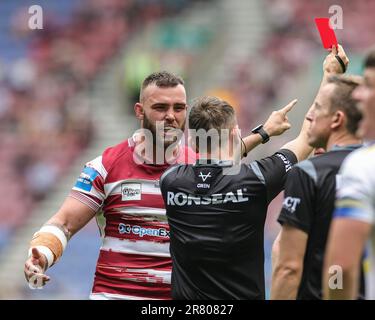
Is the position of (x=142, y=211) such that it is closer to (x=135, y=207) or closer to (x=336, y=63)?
(x=135, y=207)

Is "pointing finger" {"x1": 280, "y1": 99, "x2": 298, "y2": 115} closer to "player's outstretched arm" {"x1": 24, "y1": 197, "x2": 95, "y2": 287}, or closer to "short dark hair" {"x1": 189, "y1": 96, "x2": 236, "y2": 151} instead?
"short dark hair" {"x1": 189, "y1": 96, "x2": 236, "y2": 151}

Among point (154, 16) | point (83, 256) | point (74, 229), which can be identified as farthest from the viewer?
point (154, 16)

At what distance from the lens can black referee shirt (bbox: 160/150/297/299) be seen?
4.48 metres

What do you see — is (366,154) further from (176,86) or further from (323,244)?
(176,86)

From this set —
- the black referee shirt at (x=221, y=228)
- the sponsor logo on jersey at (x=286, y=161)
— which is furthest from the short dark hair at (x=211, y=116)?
the sponsor logo on jersey at (x=286, y=161)

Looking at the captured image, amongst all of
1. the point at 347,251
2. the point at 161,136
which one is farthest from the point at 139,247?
the point at 347,251

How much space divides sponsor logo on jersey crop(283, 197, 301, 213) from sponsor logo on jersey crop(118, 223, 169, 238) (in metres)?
1.44

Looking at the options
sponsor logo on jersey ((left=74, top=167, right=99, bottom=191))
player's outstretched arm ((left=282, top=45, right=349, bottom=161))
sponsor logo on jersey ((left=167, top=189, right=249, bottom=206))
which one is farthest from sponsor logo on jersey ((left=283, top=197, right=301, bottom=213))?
sponsor logo on jersey ((left=74, top=167, right=99, bottom=191))

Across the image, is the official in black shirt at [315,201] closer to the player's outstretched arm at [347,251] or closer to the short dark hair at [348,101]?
the short dark hair at [348,101]

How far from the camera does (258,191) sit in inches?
178

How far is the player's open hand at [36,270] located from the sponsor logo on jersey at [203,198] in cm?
76
